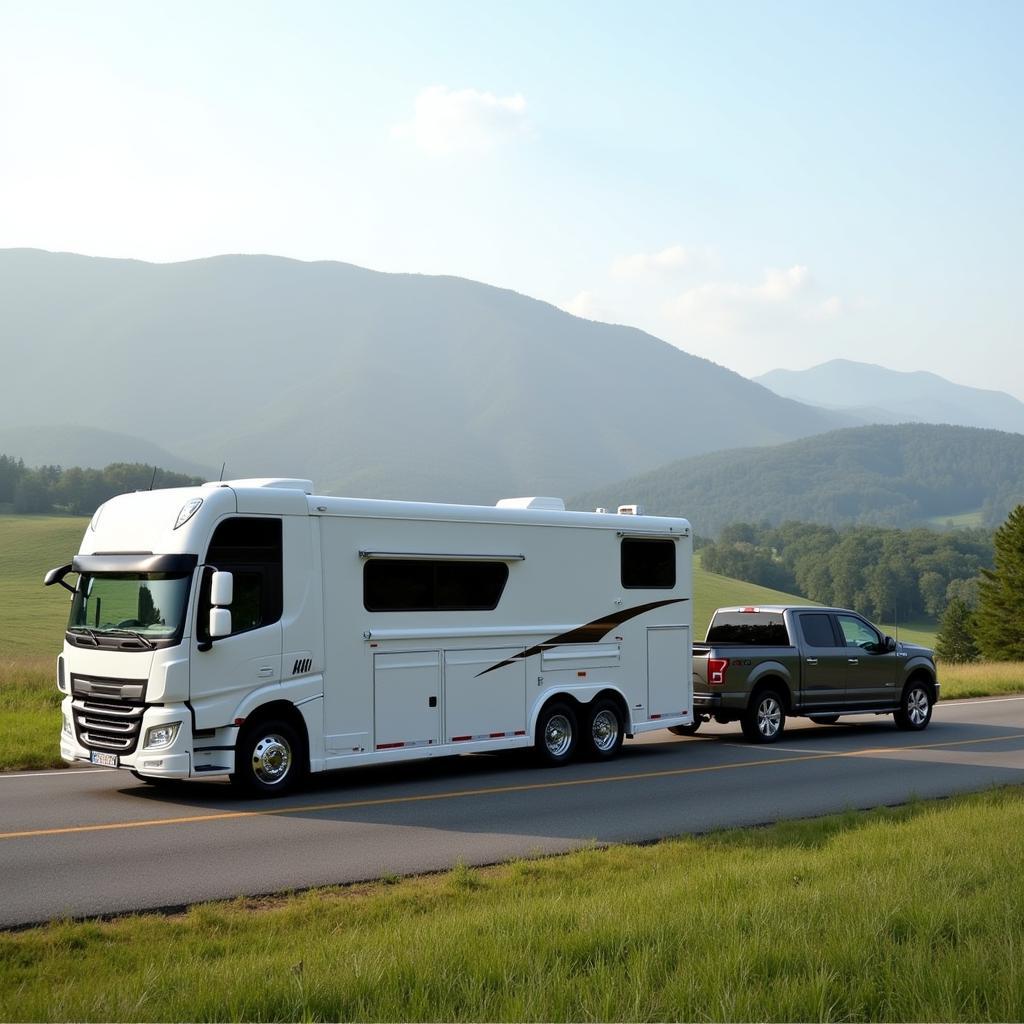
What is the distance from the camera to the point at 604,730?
16578 mm

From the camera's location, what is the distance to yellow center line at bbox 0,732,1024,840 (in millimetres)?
11109

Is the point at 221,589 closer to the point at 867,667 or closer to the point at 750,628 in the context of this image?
the point at 750,628

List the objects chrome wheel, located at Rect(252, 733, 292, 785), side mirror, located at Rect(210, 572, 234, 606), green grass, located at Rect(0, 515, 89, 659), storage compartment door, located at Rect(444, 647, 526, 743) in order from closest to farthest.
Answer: side mirror, located at Rect(210, 572, 234, 606), chrome wheel, located at Rect(252, 733, 292, 785), storage compartment door, located at Rect(444, 647, 526, 743), green grass, located at Rect(0, 515, 89, 659)

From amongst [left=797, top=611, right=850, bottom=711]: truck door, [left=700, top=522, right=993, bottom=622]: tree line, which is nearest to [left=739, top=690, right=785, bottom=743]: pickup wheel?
[left=797, top=611, right=850, bottom=711]: truck door

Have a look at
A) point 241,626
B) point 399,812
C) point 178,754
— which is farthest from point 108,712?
point 399,812

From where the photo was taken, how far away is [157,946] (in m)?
7.10

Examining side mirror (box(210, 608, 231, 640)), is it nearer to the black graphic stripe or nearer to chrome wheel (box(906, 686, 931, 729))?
the black graphic stripe

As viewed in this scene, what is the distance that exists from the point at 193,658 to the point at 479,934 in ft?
21.2

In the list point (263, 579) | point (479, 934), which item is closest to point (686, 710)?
point (263, 579)

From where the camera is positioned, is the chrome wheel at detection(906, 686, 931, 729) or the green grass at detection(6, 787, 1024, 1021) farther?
the chrome wheel at detection(906, 686, 931, 729)

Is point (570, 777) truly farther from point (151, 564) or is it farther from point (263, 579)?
point (151, 564)

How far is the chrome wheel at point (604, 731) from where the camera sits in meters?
16.4

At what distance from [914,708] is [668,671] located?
6.48 metres

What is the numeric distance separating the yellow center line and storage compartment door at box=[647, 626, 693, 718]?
4.20 ft
